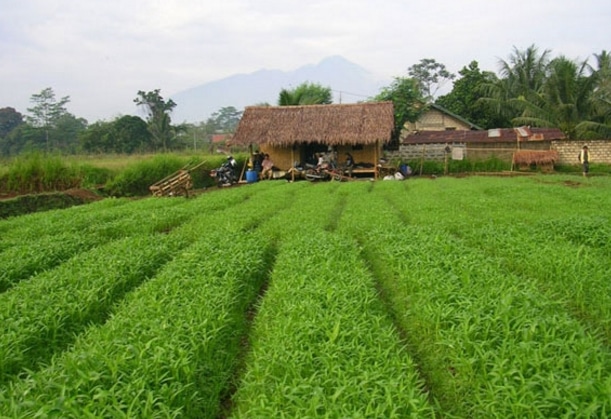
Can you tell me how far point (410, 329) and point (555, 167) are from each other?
2155 centimetres

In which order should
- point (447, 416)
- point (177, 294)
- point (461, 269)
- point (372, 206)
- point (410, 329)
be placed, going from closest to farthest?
point (447, 416) → point (410, 329) → point (177, 294) → point (461, 269) → point (372, 206)

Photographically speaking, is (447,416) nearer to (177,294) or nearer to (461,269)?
(461,269)

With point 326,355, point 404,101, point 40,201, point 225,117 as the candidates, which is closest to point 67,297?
point 326,355

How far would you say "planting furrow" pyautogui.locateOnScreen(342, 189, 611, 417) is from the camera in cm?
280

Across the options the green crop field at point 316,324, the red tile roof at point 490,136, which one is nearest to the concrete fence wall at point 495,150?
the red tile roof at point 490,136

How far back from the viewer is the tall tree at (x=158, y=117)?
35.5 metres

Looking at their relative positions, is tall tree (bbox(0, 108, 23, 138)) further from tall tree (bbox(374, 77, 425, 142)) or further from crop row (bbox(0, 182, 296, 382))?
crop row (bbox(0, 182, 296, 382))

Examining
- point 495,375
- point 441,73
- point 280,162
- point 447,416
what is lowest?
point 447,416

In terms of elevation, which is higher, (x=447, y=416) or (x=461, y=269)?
(x=461, y=269)

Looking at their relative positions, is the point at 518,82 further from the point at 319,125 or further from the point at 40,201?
the point at 40,201

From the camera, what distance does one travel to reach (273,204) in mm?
11695

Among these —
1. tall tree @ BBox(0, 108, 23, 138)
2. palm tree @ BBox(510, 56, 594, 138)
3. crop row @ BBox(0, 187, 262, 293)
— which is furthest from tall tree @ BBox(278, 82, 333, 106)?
tall tree @ BBox(0, 108, 23, 138)

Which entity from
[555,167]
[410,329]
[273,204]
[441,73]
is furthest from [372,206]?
[441,73]

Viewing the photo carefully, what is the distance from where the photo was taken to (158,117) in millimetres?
36125
